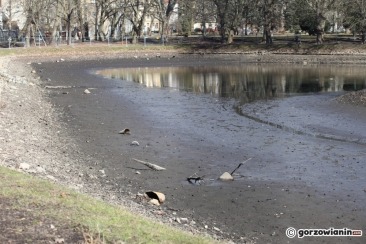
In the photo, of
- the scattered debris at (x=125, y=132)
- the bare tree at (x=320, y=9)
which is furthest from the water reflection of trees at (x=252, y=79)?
the bare tree at (x=320, y=9)

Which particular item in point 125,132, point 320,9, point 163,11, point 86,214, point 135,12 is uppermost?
point 163,11

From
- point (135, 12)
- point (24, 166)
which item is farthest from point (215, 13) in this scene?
point (24, 166)

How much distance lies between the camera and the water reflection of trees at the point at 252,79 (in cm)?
3647

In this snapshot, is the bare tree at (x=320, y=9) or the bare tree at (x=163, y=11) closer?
the bare tree at (x=320, y=9)

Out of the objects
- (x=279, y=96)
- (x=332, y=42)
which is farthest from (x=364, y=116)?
(x=332, y=42)

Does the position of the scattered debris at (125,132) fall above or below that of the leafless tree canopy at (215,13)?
below

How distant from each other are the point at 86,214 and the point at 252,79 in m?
37.0

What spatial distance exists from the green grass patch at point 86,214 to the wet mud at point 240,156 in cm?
194

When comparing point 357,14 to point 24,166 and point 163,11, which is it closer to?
point 163,11

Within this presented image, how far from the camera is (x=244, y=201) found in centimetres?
1216

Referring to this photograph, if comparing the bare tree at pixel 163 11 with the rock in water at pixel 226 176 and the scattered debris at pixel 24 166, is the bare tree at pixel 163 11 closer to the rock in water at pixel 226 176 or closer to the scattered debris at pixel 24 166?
the rock in water at pixel 226 176

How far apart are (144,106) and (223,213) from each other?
17448 millimetres

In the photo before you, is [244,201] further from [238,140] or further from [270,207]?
[238,140]

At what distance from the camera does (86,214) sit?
877 cm
